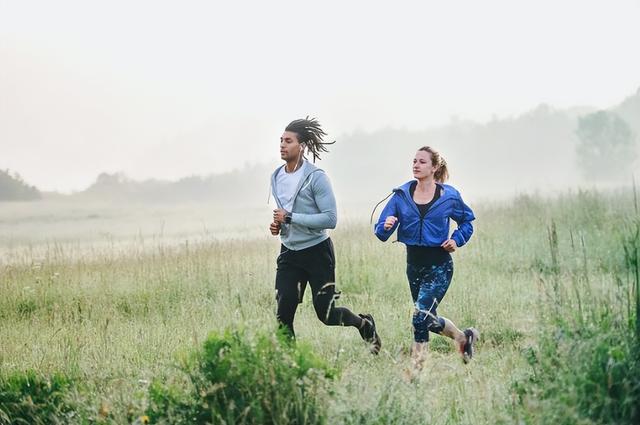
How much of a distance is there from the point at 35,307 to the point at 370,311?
4.49 m

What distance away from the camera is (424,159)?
6.37 m

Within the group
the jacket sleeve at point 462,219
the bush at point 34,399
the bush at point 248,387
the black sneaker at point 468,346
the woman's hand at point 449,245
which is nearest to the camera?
the bush at point 248,387

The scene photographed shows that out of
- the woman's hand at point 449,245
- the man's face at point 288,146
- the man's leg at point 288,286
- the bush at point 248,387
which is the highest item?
the man's face at point 288,146

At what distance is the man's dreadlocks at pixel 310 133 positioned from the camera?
664cm

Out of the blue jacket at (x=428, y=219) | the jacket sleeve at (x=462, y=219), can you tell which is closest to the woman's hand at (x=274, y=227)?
the blue jacket at (x=428, y=219)

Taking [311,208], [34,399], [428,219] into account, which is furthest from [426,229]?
[34,399]

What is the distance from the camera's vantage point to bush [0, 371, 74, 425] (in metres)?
5.02

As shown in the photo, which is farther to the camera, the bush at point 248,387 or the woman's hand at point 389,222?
the woman's hand at point 389,222

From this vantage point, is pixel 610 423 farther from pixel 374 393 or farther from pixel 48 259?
pixel 48 259

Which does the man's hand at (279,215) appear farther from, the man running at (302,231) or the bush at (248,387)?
the bush at (248,387)

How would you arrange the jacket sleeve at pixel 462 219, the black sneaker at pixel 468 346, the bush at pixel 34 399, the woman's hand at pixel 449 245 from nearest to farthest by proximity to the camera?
the bush at pixel 34 399 → the woman's hand at pixel 449 245 → the jacket sleeve at pixel 462 219 → the black sneaker at pixel 468 346

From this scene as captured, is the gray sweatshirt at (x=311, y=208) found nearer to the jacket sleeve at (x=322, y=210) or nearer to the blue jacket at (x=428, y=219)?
the jacket sleeve at (x=322, y=210)

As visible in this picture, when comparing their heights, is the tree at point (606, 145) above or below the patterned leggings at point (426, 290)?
above

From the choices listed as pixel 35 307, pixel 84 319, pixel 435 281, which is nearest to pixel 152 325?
pixel 84 319
